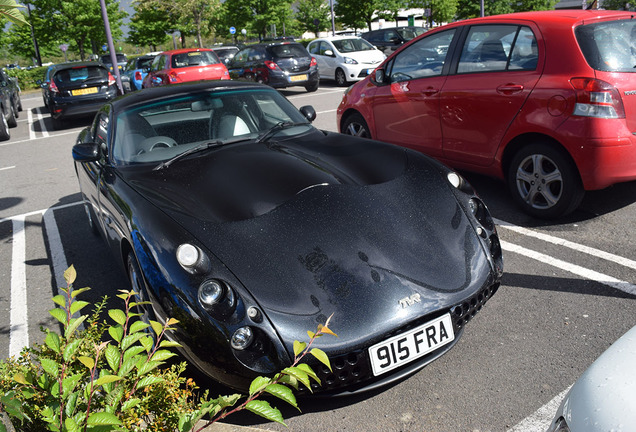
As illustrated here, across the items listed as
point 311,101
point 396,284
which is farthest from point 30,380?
point 311,101

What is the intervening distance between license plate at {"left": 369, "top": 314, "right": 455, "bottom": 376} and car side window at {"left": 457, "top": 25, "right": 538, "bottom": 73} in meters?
3.01

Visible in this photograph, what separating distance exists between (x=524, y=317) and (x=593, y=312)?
0.42 metres

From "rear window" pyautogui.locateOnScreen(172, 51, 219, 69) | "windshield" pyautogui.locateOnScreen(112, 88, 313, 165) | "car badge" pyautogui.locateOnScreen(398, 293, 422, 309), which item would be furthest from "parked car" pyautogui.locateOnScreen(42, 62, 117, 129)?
"car badge" pyautogui.locateOnScreen(398, 293, 422, 309)

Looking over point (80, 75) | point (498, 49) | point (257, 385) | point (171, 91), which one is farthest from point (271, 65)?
point (257, 385)

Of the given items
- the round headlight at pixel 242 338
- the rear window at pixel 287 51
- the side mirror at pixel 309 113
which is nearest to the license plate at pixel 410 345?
the round headlight at pixel 242 338

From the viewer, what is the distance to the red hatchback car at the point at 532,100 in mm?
4379

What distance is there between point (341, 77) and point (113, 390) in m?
16.9

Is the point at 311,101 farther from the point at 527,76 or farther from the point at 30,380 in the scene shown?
the point at 30,380

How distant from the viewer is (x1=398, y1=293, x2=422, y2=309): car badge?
2592 millimetres

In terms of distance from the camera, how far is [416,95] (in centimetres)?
580

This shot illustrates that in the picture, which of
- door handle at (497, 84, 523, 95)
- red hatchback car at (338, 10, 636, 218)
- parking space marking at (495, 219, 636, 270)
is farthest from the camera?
door handle at (497, 84, 523, 95)

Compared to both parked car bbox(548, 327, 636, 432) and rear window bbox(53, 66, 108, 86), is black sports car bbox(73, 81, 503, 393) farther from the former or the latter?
rear window bbox(53, 66, 108, 86)

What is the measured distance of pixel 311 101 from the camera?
48.4 feet

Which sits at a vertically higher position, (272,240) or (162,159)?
(162,159)
